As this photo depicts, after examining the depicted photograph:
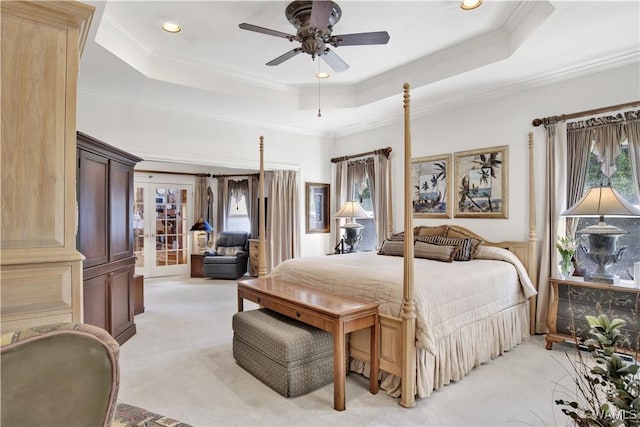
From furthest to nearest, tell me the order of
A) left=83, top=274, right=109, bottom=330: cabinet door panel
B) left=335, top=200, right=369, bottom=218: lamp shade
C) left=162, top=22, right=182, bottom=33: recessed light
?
left=335, top=200, right=369, bottom=218: lamp shade → left=162, top=22, right=182, bottom=33: recessed light → left=83, top=274, right=109, bottom=330: cabinet door panel

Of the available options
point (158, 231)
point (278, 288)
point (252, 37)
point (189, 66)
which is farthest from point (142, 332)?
point (158, 231)

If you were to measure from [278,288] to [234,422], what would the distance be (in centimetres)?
115

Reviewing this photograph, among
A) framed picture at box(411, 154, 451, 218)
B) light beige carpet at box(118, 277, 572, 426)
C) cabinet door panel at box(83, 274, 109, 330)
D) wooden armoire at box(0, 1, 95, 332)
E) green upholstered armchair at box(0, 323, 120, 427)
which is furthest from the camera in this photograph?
framed picture at box(411, 154, 451, 218)

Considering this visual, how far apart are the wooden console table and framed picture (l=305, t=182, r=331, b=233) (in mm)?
3146

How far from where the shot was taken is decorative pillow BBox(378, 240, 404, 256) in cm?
418

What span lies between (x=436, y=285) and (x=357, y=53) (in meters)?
2.55

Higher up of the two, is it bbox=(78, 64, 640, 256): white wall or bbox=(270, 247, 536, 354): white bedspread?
bbox=(78, 64, 640, 256): white wall

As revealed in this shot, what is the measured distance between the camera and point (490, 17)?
3.05 metres

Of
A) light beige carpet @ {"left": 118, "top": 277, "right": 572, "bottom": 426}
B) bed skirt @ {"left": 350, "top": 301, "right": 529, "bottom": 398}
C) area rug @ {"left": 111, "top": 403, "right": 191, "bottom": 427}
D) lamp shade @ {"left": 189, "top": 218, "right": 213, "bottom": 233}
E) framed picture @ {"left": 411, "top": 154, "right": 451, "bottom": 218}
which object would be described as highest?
framed picture @ {"left": 411, "top": 154, "right": 451, "bottom": 218}

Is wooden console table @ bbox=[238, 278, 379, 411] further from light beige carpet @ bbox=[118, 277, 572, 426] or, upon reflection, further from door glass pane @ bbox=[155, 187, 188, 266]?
door glass pane @ bbox=[155, 187, 188, 266]

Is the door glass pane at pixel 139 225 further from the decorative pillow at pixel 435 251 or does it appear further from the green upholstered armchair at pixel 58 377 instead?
the green upholstered armchair at pixel 58 377

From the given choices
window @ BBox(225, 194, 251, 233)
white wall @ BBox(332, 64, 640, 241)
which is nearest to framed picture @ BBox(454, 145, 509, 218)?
white wall @ BBox(332, 64, 640, 241)

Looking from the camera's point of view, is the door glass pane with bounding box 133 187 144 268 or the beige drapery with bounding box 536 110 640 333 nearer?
the beige drapery with bounding box 536 110 640 333

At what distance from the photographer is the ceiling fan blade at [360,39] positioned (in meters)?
2.59
